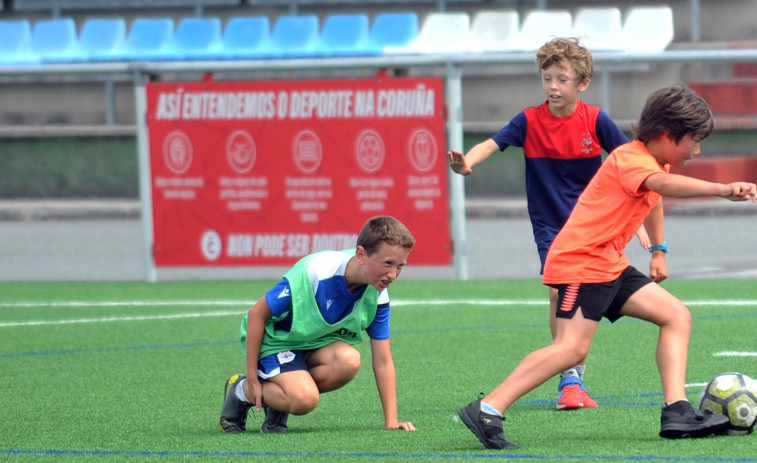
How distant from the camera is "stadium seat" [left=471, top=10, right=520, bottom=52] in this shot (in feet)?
63.7

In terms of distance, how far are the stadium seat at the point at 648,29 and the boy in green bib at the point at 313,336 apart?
45.0ft

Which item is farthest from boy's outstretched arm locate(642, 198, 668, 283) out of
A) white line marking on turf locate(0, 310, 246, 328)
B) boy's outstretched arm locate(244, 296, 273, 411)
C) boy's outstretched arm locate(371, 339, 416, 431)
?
white line marking on turf locate(0, 310, 246, 328)

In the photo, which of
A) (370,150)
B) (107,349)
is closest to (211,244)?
(370,150)

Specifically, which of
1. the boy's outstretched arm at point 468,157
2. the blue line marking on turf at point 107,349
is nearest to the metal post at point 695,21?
the blue line marking on turf at point 107,349

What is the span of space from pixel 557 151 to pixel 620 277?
1.25 meters

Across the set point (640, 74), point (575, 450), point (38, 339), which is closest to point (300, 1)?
point (640, 74)

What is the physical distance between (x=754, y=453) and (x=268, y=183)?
7.17 m

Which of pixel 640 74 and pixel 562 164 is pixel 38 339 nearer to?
pixel 562 164

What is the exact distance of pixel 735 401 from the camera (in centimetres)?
495

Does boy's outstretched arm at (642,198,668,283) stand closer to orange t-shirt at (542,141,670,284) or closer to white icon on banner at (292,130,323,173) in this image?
orange t-shirt at (542,141,670,284)

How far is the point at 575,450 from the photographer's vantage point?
4.74 metres

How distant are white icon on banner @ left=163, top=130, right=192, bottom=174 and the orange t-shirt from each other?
6925 mm

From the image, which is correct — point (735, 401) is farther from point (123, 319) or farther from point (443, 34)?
point (443, 34)

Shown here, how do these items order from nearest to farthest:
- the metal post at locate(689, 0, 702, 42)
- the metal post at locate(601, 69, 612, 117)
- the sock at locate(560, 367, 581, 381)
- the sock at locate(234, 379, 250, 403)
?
the sock at locate(234, 379, 250, 403), the sock at locate(560, 367, 581, 381), the metal post at locate(601, 69, 612, 117), the metal post at locate(689, 0, 702, 42)
